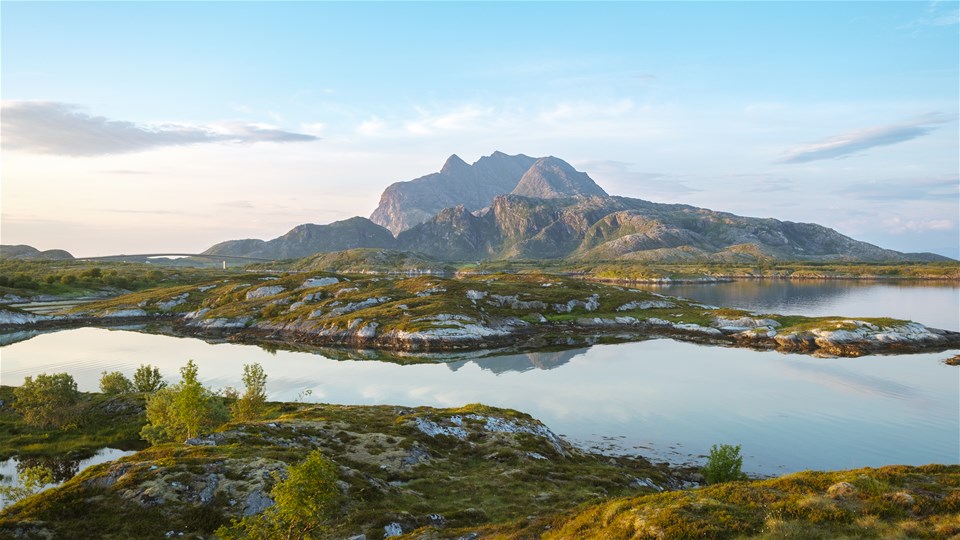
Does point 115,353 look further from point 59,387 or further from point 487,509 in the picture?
point 487,509

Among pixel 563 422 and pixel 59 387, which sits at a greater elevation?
pixel 59 387

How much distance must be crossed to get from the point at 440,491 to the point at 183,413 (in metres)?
26.2

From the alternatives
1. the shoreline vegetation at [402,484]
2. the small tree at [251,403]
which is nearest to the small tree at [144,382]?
the shoreline vegetation at [402,484]

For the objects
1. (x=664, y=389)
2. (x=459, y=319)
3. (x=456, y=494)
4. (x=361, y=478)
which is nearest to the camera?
(x=361, y=478)

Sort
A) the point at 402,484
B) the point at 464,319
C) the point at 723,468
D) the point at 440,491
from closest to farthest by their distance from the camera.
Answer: the point at 440,491 < the point at 402,484 < the point at 723,468 < the point at 464,319

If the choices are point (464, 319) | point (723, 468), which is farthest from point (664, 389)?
point (464, 319)

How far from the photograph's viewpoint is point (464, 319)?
131625mm

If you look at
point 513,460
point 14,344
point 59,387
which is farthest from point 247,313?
point 513,460

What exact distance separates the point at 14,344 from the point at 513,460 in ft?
466

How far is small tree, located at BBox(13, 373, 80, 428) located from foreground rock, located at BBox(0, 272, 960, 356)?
65.7 m

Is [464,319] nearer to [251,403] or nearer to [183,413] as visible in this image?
[251,403]

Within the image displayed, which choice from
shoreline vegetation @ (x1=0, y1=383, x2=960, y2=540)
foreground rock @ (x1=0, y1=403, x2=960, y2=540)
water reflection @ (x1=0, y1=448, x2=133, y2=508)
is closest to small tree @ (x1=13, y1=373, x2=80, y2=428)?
shoreline vegetation @ (x1=0, y1=383, x2=960, y2=540)

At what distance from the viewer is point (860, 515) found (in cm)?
2002

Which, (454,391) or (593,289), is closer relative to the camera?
(454,391)
